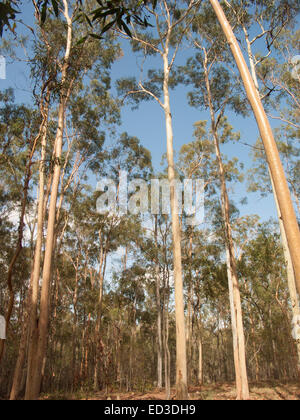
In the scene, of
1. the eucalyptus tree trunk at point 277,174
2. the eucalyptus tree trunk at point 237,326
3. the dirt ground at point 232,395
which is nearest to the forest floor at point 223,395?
the dirt ground at point 232,395

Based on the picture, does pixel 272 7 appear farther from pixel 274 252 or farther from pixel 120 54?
pixel 274 252

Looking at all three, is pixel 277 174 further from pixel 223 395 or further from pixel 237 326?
pixel 223 395

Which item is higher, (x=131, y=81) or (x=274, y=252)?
(x=131, y=81)

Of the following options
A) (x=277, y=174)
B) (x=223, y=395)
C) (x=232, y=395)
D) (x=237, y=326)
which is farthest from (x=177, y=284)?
(x=223, y=395)

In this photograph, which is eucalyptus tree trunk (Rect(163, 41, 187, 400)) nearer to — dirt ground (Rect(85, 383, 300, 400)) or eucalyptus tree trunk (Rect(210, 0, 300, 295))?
dirt ground (Rect(85, 383, 300, 400))

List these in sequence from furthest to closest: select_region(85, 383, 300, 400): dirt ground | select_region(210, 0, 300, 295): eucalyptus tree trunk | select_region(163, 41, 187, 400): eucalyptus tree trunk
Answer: select_region(85, 383, 300, 400): dirt ground, select_region(163, 41, 187, 400): eucalyptus tree trunk, select_region(210, 0, 300, 295): eucalyptus tree trunk

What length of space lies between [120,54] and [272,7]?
5.24 meters

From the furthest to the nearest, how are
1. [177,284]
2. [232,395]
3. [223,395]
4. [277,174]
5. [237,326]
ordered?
[223,395]
[232,395]
[237,326]
[177,284]
[277,174]

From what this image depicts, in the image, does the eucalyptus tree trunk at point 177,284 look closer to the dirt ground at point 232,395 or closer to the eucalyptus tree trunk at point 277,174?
the dirt ground at point 232,395

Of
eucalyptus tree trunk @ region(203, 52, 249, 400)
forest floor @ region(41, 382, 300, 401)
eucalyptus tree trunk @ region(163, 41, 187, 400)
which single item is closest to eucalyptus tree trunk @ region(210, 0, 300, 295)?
eucalyptus tree trunk @ region(163, 41, 187, 400)

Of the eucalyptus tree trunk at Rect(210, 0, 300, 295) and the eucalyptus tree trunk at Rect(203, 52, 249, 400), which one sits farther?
the eucalyptus tree trunk at Rect(203, 52, 249, 400)

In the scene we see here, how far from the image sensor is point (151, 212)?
13.3 metres

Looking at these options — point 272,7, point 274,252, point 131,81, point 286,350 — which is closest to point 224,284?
point 274,252
